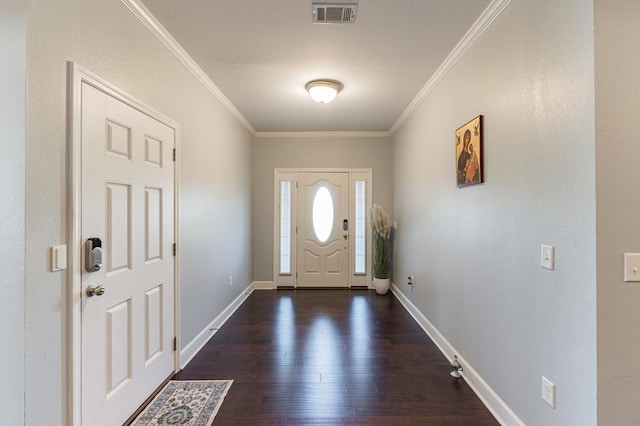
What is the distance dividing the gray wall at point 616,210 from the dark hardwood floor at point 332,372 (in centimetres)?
88

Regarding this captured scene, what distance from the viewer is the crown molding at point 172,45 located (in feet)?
6.36

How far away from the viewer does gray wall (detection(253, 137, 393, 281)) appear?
515 centimetres

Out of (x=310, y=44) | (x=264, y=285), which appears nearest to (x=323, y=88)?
(x=310, y=44)

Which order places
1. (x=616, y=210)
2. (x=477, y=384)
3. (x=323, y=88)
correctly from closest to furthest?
(x=616, y=210) < (x=477, y=384) < (x=323, y=88)

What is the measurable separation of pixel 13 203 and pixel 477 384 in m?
2.81

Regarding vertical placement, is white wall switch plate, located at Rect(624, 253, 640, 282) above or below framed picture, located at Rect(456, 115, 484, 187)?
below

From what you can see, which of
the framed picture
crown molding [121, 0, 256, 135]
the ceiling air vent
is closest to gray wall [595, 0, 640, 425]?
the framed picture

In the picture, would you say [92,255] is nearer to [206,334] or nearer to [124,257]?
[124,257]

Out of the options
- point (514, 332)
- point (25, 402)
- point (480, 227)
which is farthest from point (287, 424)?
point (480, 227)

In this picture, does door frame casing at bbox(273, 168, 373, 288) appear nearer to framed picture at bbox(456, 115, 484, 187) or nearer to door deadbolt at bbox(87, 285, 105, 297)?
framed picture at bbox(456, 115, 484, 187)

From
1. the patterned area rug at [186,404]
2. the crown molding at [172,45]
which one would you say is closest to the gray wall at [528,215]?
the patterned area rug at [186,404]

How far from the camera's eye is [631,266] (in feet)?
4.16

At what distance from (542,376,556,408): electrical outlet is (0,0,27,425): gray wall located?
231cm

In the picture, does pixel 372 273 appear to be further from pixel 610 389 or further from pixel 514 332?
pixel 610 389
